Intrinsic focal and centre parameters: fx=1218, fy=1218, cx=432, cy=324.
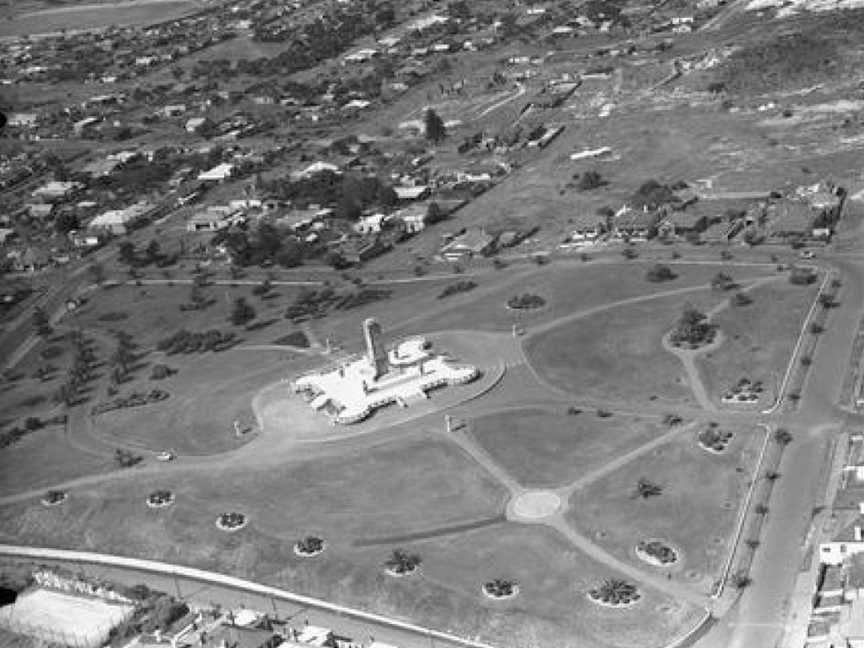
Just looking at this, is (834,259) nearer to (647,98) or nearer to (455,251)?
(455,251)

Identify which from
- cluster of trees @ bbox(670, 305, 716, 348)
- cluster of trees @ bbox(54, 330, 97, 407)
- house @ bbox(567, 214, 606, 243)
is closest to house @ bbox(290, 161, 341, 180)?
house @ bbox(567, 214, 606, 243)

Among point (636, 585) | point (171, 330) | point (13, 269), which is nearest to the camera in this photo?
point (636, 585)

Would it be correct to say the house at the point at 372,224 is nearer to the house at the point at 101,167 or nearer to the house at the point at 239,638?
the house at the point at 101,167

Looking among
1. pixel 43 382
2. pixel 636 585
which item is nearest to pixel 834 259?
pixel 636 585

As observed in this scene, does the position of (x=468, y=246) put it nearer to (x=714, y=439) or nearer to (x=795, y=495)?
(x=714, y=439)

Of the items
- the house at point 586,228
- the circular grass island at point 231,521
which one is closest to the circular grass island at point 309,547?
the circular grass island at point 231,521

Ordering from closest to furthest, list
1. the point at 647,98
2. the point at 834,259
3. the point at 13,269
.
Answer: the point at 834,259, the point at 13,269, the point at 647,98

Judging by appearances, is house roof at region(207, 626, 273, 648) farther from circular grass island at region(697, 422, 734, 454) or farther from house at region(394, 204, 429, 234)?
house at region(394, 204, 429, 234)

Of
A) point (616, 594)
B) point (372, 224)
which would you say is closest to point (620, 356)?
point (616, 594)
